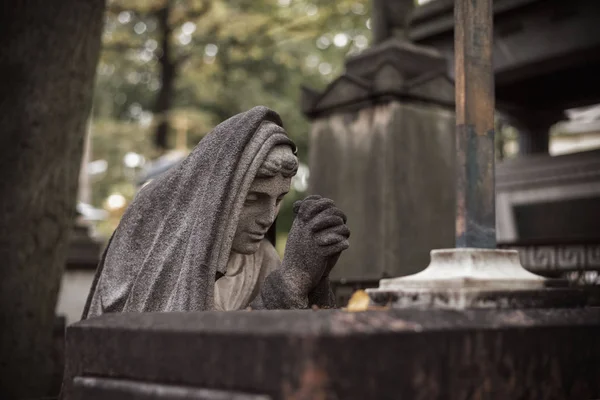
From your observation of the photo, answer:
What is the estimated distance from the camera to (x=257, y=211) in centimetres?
352

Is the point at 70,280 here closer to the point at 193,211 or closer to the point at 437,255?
the point at 193,211

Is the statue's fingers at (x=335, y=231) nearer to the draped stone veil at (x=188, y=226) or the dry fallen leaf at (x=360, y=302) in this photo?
the draped stone veil at (x=188, y=226)

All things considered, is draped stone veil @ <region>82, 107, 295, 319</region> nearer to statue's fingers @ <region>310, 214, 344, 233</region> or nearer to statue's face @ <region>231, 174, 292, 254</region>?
statue's face @ <region>231, 174, 292, 254</region>

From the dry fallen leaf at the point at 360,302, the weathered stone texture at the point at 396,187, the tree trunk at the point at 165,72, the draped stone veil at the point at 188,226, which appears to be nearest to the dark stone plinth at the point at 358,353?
the dry fallen leaf at the point at 360,302

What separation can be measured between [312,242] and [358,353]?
→ 1.43 metres

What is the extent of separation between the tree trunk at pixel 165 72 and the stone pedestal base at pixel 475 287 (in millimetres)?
18914

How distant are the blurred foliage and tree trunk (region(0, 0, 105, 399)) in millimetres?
9039

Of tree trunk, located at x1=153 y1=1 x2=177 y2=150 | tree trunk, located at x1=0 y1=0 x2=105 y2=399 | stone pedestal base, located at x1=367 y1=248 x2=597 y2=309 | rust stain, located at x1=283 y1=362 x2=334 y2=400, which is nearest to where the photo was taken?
rust stain, located at x1=283 y1=362 x2=334 y2=400

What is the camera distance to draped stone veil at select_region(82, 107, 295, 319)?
3170 mm

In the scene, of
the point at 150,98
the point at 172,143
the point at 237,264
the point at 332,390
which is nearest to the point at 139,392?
the point at 332,390

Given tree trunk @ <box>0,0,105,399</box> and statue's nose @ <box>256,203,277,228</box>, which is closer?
statue's nose @ <box>256,203,277,228</box>

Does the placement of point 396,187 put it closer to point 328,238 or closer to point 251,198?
point 251,198

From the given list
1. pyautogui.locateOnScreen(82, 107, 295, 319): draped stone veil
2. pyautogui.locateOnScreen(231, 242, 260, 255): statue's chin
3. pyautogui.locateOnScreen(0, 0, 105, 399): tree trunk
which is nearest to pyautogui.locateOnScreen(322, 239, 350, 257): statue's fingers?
pyautogui.locateOnScreen(82, 107, 295, 319): draped stone veil

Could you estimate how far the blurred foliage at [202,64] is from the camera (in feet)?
56.1
